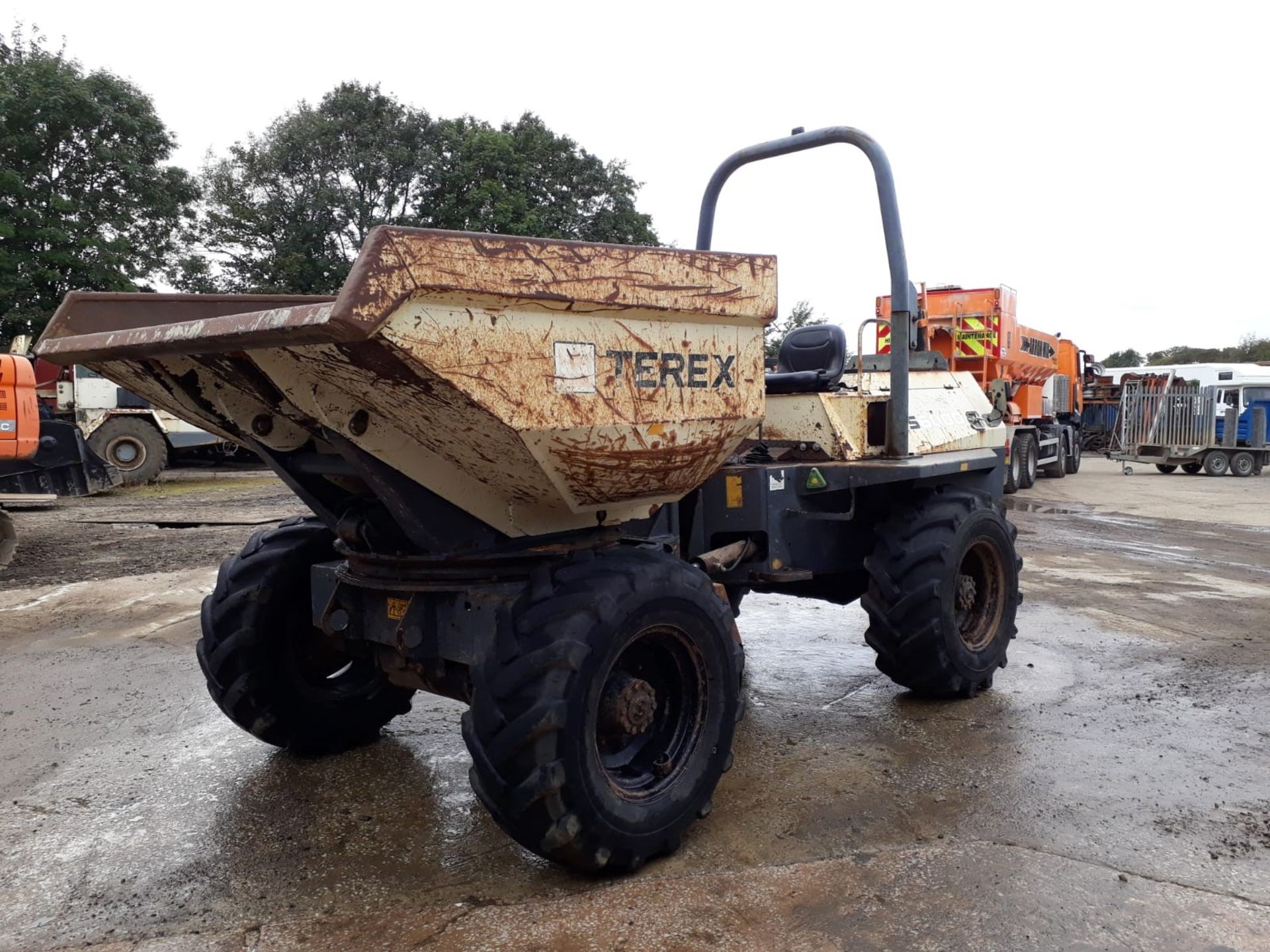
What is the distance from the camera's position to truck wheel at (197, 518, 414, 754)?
11.9 ft

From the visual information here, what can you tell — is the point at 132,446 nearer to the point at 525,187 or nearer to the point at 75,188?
the point at 75,188

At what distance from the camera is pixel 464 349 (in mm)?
2389

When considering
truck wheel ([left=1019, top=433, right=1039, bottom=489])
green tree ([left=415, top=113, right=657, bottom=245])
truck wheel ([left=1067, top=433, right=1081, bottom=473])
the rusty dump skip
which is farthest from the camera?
green tree ([left=415, top=113, right=657, bottom=245])

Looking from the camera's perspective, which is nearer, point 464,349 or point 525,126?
point 464,349

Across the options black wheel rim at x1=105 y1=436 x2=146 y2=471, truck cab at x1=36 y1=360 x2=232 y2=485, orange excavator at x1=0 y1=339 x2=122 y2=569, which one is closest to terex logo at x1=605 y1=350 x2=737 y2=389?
orange excavator at x1=0 y1=339 x2=122 y2=569

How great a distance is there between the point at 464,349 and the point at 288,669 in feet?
6.36

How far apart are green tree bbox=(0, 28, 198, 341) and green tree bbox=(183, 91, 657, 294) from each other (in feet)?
5.10

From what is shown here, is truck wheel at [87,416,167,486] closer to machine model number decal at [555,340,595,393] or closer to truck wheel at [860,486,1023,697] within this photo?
truck wheel at [860,486,1023,697]

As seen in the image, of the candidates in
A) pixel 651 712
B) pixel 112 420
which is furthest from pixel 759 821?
pixel 112 420

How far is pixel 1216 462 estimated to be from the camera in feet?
→ 66.0

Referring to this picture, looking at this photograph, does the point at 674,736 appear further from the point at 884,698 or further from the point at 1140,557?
the point at 1140,557

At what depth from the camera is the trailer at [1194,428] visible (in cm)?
1980

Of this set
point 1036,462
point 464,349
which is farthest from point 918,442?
point 1036,462

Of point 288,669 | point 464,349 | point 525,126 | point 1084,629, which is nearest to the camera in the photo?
point 464,349
